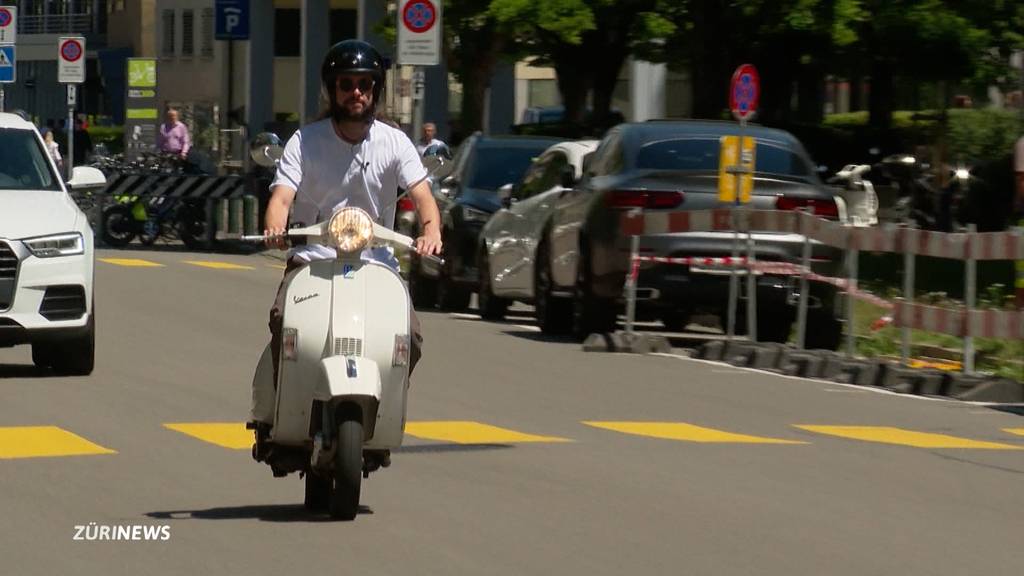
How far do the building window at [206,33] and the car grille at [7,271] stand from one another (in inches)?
2366

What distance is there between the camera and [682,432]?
43.8 feet

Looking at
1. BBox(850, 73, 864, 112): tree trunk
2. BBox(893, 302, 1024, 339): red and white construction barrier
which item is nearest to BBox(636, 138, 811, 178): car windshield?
→ BBox(893, 302, 1024, 339): red and white construction barrier

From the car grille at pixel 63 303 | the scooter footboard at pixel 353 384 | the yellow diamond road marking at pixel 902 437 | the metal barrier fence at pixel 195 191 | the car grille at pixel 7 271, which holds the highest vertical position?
the scooter footboard at pixel 353 384

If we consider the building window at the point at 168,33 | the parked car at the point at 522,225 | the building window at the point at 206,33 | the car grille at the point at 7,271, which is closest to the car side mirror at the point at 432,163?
the car grille at the point at 7,271

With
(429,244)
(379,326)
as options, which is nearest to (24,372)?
(429,244)

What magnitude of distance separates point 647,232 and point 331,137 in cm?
969

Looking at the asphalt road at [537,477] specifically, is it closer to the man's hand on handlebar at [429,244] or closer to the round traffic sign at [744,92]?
the man's hand on handlebar at [429,244]

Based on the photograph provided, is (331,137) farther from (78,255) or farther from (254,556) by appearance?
(78,255)

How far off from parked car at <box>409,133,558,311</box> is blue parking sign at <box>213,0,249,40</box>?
46.5ft

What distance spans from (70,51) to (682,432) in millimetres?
33414

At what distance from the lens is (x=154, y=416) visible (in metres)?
13.4

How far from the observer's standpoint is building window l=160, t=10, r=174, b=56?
7825 cm

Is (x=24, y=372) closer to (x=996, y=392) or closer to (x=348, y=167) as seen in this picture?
(x=996, y=392)

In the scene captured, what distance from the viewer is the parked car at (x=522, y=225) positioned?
2238 centimetres
